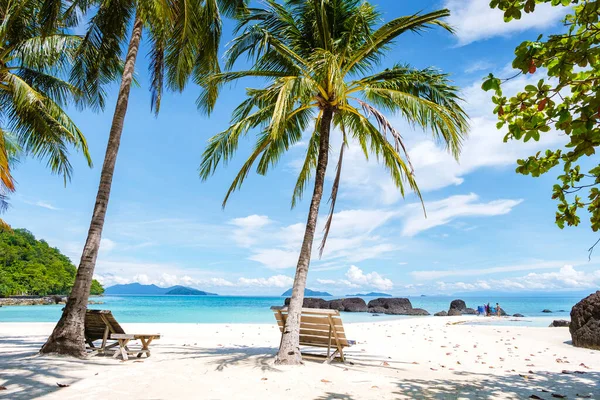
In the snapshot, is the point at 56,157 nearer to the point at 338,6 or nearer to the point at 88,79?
the point at 88,79

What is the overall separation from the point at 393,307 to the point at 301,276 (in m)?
34.7

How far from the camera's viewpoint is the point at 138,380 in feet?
17.4

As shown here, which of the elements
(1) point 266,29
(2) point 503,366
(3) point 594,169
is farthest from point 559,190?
(1) point 266,29

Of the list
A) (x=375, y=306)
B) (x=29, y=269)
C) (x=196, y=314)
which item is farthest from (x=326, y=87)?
(x=29, y=269)

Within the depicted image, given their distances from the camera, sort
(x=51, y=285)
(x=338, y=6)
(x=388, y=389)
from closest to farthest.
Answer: (x=388, y=389) < (x=338, y=6) < (x=51, y=285)

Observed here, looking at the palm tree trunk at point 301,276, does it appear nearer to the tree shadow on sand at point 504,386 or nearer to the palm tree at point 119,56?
the tree shadow on sand at point 504,386

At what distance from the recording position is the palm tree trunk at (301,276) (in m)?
6.71

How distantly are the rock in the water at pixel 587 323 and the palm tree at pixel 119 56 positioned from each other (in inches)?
418

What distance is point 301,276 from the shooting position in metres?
7.11

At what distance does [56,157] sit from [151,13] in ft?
16.4

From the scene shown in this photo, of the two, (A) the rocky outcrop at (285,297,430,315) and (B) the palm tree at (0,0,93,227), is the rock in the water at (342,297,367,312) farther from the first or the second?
(B) the palm tree at (0,0,93,227)

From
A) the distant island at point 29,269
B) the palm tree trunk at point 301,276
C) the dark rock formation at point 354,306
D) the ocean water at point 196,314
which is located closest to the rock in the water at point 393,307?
the dark rock formation at point 354,306

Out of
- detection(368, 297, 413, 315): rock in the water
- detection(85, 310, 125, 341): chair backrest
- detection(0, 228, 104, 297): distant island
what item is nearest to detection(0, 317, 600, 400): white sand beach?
detection(85, 310, 125, 341): chair backrest

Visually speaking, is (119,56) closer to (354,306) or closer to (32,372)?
(32,372)
